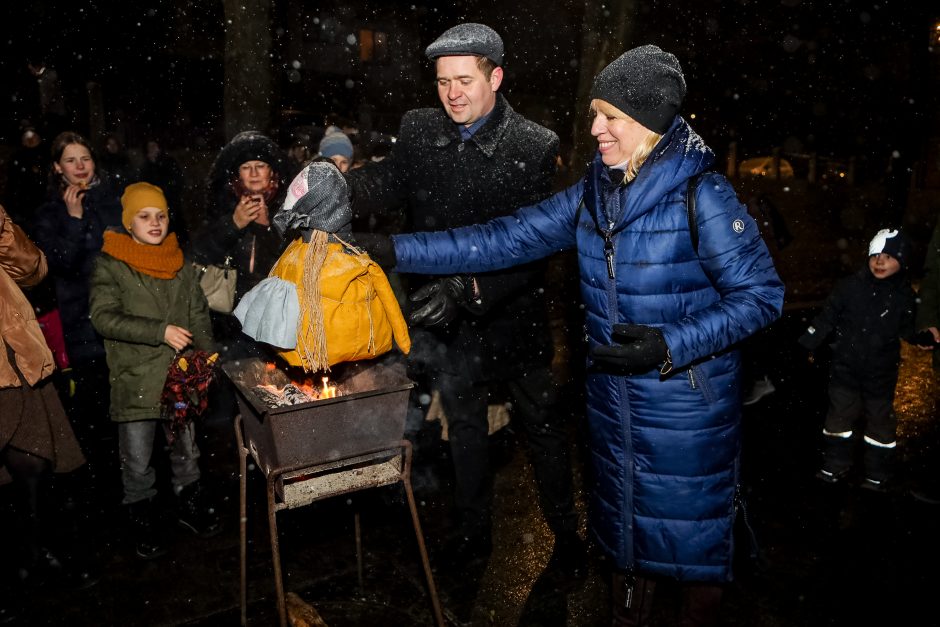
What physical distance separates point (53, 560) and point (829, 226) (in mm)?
19357

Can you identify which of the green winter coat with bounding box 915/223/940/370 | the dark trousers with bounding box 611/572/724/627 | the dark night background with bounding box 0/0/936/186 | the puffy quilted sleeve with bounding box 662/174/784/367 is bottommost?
the dark trousers with bounding box 611/572/724/627

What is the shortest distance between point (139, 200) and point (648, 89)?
10.2 ft

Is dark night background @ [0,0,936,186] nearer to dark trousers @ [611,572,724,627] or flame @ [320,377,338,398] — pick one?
dark trousers @ [611,572,724,627]

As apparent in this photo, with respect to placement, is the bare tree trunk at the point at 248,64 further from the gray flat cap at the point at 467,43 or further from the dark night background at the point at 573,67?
the dark night background at the point at 573,67

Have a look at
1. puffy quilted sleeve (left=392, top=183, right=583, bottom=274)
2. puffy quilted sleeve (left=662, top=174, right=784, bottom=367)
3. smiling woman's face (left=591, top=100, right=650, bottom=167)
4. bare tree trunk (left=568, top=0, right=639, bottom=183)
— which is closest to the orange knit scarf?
puffy quilted sleeve (left=392, top=183, right=583, bottom=274)

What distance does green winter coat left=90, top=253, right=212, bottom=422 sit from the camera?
4027mm

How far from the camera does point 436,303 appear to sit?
3176 millimetres

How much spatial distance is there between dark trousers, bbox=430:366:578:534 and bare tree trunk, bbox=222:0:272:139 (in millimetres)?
4912

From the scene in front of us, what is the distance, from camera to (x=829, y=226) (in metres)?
18.4

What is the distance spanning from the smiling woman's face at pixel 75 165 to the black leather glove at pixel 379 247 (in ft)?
10.3

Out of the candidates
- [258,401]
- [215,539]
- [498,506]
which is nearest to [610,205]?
[258,401]

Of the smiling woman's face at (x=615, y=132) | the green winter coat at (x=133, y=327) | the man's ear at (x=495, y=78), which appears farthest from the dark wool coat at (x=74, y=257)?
the smiling woman's face at (x=615, y=132)

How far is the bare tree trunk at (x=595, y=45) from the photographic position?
9.25 meters

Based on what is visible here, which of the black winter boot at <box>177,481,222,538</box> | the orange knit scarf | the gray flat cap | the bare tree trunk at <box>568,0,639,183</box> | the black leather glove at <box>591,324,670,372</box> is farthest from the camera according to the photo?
the bare tree trunk at <box>568,0,639,183</box>
